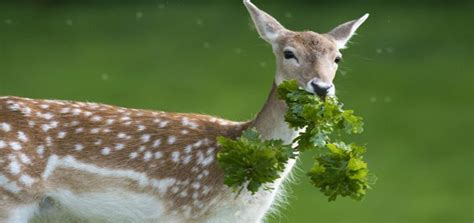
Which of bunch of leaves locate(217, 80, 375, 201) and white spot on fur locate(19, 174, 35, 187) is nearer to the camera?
bunch of leaves locate(217, 80, 375, 201)

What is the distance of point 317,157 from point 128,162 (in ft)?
3.81

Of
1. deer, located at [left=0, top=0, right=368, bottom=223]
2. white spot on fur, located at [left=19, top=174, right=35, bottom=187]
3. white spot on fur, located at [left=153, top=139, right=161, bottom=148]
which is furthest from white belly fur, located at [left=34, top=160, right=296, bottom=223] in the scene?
white spot on fur, located at [left=153, top=139, right=161, bottom=148]

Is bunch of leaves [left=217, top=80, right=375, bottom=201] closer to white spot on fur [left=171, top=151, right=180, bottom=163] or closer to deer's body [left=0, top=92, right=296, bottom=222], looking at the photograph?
deer's body [left=0, top=92, right=296, bottom=222]

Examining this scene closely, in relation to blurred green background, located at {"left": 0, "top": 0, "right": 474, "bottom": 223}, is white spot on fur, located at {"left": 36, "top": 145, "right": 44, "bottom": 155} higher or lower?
lower

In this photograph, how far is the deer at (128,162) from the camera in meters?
7.89

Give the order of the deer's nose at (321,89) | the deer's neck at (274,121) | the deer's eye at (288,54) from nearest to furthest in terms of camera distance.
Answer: the deer's nose at (321,89) → the deer's eye at (288,54) → the deer's neck at (274,121)

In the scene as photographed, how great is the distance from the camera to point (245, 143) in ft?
23.9

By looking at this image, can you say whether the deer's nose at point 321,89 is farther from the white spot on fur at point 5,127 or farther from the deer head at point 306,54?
the white spot on fur at point 5,127

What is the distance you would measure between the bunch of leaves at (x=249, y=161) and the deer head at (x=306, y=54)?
0.38 m

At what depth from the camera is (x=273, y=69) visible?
1670 centimetres

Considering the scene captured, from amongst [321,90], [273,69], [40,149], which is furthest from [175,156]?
[273,69]

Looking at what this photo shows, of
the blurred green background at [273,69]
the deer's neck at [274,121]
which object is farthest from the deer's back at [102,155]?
the blurred green background at [273,69]

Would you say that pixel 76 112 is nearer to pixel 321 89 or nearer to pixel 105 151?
pixel 105 151

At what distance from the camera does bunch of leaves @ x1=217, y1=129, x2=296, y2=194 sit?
7.27 metres
